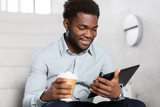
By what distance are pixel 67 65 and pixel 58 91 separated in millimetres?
370

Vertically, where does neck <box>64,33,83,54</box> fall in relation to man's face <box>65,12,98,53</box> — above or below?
below

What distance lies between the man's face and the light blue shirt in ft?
0.31

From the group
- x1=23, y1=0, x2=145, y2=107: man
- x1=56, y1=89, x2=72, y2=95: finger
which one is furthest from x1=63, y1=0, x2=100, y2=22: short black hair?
x1=56, y1=89, x2=72, y2=95: finger

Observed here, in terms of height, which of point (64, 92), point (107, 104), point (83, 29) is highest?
point (83, 29)

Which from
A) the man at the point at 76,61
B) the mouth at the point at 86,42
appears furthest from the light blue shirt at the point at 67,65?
the mouth at the point at 86,42

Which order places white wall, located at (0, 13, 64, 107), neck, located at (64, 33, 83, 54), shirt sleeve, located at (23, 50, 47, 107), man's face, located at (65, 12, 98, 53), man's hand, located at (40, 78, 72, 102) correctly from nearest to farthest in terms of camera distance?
man's hand, located at (40, 78, 72, 102), shirt sleeve, located at (23, 50, 47, 107), man's face, located at (65, 12, 98, 53), neck, located at (64, 33, 83, 54), white wall, located at (0, 13, 64, 107)

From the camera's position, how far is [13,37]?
1631 millimetres

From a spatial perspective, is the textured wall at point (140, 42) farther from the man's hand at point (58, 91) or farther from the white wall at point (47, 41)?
the man's hand at point (58, 91)

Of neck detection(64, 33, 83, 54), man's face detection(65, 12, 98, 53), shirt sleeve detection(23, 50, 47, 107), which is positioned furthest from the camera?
neck detection(64, 33, 83, 54)

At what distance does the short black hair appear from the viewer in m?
1.31

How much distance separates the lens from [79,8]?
1.33 metres

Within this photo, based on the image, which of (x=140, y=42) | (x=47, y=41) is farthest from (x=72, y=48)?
(x=140, y=42)

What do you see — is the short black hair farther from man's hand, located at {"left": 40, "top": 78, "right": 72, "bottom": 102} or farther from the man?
man's hand, located at {"left": 40, "top": 78, "right": 72, "bottom": 102}

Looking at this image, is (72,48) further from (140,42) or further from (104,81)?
(140,42)
